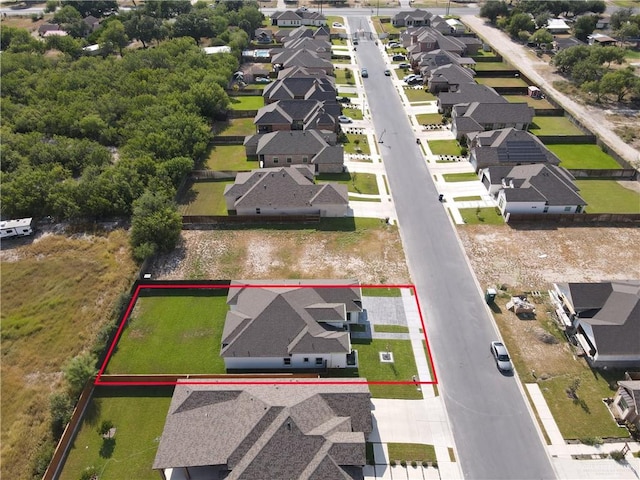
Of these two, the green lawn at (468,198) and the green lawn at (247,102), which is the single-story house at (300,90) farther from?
the green lawn at (468,198)

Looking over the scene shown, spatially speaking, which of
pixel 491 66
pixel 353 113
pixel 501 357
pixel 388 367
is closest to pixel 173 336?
pixel 388 367

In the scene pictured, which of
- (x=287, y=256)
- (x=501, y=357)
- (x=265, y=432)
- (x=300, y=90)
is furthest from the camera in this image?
(x=300, y=90)

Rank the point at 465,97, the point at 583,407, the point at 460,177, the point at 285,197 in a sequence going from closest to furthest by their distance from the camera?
1. the point at 583,407
2. the point at 285,197
3. the point at 460,177
4. the point at 465,97

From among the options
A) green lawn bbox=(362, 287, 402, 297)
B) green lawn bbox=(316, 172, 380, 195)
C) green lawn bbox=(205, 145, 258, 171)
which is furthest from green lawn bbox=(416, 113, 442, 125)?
green lawn bbox=(362, 287, 402, 297)

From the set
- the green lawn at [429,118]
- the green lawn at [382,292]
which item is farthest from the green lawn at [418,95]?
the green lawn at [382,292]

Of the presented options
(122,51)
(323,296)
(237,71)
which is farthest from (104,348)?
(122,51)

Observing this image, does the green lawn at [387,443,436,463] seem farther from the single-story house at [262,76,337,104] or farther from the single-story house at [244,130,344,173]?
the single-story house at [262,76,337,104]

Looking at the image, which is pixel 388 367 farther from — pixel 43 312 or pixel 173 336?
pixel 43 312
